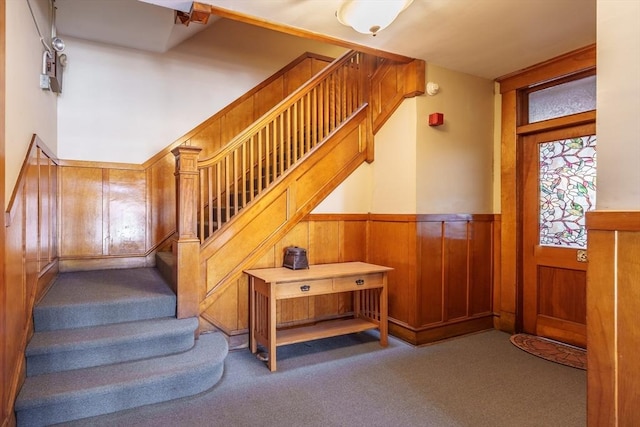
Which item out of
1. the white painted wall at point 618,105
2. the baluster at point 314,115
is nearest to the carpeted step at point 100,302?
the baluster at point 314,115

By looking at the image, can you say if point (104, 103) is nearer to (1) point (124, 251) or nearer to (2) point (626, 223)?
(1) point (124, 251)

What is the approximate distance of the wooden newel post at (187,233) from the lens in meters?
2.89

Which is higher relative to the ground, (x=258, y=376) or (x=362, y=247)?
(x=362, y=247)

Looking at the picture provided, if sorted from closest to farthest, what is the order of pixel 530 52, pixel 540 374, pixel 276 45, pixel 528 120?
pixel 540 374, pixel 530 52, pixel 528 120, pixel 276 45

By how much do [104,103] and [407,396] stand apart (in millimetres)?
4065

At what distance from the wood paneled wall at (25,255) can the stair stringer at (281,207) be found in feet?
3.83

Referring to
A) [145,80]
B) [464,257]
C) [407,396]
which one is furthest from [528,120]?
[145,80]

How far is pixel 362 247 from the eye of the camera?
3.99m

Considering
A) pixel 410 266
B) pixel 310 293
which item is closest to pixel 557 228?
pixel 410 266

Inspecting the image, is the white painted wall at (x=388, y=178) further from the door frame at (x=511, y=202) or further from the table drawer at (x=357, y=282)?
the door frame at (x=511, y=202)

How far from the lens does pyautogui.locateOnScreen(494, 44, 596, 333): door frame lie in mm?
3707

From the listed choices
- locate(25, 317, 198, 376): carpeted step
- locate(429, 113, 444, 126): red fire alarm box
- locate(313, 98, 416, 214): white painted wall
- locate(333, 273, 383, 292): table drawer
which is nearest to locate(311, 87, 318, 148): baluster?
locate(313, 98, 416, 214): white painted wall

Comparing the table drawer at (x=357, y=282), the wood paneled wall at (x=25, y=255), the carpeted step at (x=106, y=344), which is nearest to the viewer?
the wood paneled wall at (x=25, y=255)

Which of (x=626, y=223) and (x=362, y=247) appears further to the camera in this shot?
(x=362, y=247)
